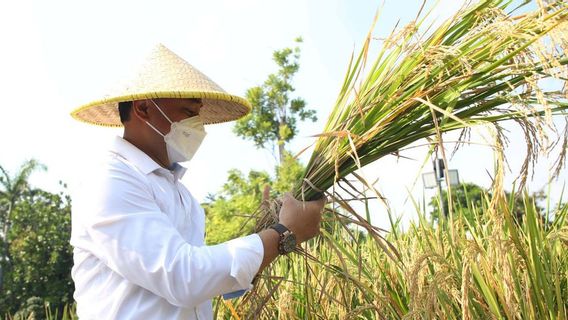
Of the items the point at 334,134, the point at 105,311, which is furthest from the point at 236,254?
the point at 334,134

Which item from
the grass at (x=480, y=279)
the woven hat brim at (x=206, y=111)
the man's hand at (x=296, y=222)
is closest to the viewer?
the man's hand at (x=296, y=222)

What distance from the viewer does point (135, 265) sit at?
177cm

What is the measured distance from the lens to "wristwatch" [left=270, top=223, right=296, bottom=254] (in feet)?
6.53

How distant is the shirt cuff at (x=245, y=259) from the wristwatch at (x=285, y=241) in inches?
4.1

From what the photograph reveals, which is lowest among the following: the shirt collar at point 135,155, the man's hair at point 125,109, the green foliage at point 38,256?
the green foliage at point 38,256

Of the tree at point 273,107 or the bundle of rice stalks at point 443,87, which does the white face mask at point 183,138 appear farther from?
the tree at point 273,107

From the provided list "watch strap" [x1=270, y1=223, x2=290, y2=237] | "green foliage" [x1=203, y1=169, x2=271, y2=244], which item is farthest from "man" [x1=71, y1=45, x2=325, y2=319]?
"green foliage" [x1=203, y1=169, x2=271, y2=244]

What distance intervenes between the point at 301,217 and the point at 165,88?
62 cm

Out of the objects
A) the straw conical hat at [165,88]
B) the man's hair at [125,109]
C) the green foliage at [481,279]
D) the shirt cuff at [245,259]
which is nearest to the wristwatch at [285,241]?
the shirt cuff at [245,259]

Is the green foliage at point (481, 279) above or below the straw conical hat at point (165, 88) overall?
below

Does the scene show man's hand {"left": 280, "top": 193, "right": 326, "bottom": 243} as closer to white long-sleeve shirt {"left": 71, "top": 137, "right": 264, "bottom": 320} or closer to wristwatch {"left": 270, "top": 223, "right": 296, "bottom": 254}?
wristwatch {"left": 270, "top": 223, "right": 296, "bottom": 254}

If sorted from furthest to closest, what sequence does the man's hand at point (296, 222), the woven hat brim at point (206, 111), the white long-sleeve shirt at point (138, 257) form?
the woven hat brim at point (206, 111) < the man's hand at point (296, 222) < the white long-sleeve shirt at point (138, 257)

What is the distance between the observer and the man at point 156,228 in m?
1.78

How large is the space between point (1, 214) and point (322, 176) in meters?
22.6
